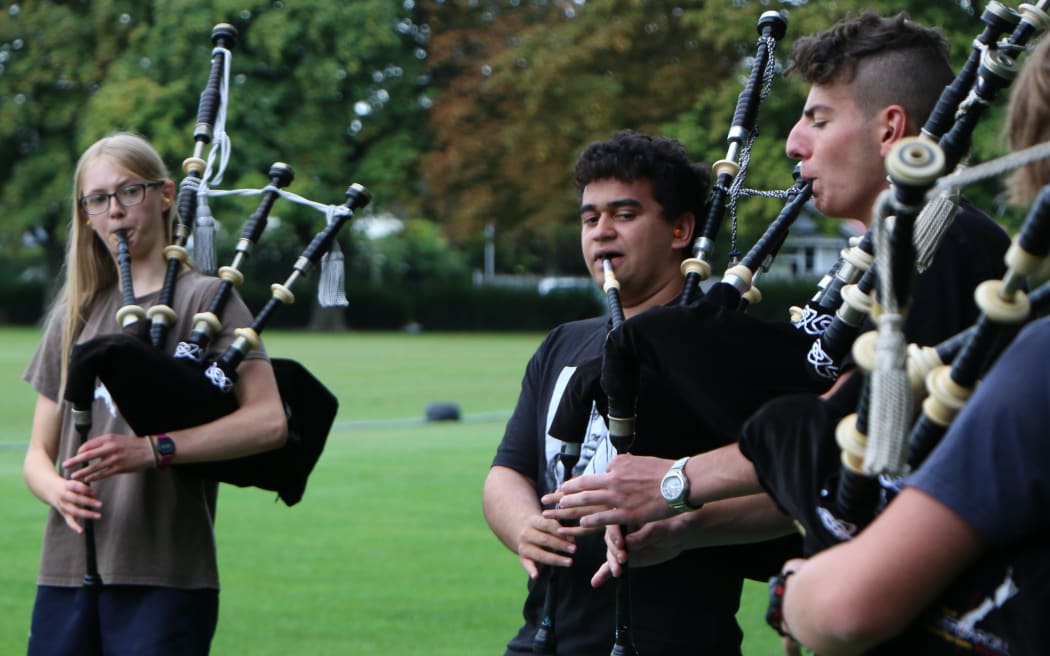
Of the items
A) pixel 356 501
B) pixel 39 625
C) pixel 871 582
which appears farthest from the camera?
pixel 356 501

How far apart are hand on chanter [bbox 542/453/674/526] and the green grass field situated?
366cm

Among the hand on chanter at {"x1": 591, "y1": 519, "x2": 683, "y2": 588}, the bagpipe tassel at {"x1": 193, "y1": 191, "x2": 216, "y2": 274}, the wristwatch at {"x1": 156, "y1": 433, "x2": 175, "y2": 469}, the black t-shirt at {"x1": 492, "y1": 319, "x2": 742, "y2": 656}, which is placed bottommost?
the black t-shirt at {"x1": 492, "y1": 319, "x2": 742, "y2": 656}

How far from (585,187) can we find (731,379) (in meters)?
1.10

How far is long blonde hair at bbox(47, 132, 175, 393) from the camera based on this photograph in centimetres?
436

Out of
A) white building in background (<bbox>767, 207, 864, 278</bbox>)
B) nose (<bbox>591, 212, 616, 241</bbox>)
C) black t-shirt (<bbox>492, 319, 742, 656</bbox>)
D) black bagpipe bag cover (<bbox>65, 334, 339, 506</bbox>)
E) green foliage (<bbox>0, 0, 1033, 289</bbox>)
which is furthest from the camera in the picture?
white building in background (<bbox>767, 207, 864, 278</bbox>)

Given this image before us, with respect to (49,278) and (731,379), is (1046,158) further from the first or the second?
(49,278)

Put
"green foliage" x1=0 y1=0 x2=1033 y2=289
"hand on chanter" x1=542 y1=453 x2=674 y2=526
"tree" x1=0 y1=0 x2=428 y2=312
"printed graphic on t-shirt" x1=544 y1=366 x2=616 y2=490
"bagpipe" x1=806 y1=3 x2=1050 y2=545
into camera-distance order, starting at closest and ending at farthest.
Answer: "bagpipe" x1=806 y1=3 x2=1050 y2=545
"hand on chanter" x1=542 y1=453 x2=674 y2=526
"printed graphic on t-shirt" x1=544 y1=366 x2=616 y2=490
"green foliage" x1=0 y1=0 x2=1033 y2=289
"tree" x1=0 y1=0 x2=428 y2=312

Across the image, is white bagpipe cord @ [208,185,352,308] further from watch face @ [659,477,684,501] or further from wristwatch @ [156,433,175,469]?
watch face @ [659,477,684,501]

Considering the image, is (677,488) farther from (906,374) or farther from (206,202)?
(206,202)

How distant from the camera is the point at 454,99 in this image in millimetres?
39125

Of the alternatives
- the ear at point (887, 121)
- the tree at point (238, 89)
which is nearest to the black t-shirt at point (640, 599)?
the ear at point (887, 121)

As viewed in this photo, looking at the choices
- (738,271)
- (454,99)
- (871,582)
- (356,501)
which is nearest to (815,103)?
(738,271)

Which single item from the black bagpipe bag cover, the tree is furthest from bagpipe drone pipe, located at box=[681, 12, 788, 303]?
the tree

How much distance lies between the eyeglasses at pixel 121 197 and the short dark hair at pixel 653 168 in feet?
4.66
